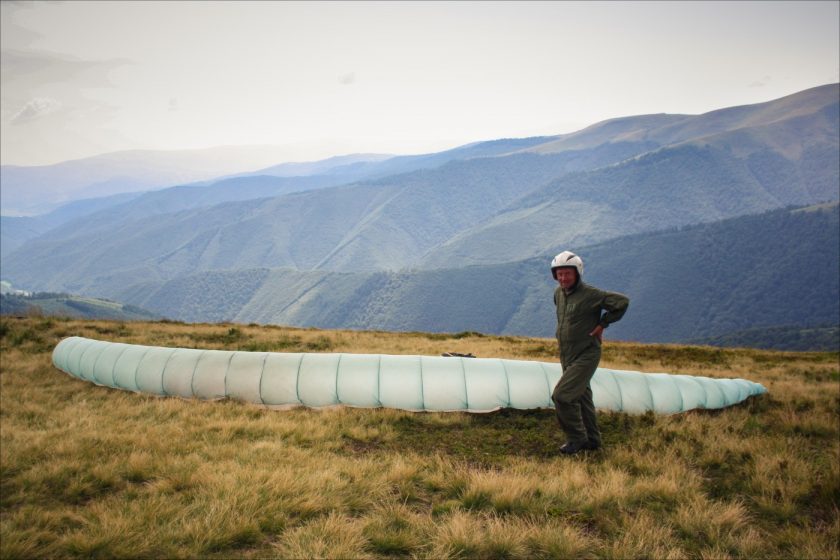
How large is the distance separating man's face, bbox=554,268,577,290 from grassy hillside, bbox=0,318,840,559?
10.2 feet

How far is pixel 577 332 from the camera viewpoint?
8.15m

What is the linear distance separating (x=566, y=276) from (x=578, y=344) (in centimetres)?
125

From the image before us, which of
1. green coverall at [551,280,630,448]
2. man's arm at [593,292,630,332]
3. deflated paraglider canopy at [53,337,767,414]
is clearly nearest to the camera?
man's arm at [593,292,630,332]

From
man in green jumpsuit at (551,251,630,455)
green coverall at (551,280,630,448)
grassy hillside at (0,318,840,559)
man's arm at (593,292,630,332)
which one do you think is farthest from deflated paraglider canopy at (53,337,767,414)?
man's arm at (593,292,630,332)

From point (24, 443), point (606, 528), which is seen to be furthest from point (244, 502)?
point (24, 443)

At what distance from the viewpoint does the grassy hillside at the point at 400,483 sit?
5.20 metres

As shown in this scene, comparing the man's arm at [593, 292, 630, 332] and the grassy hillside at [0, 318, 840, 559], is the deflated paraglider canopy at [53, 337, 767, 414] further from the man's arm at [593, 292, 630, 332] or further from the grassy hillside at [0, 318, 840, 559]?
the man's arm at [593, 292, 630, 332]

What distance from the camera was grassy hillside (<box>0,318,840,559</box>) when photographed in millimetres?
5199

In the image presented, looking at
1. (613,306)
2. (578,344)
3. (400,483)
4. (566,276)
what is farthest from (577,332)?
(400,483)

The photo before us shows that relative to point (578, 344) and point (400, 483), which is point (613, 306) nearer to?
point (578, 344)

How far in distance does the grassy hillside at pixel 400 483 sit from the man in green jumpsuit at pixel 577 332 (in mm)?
907

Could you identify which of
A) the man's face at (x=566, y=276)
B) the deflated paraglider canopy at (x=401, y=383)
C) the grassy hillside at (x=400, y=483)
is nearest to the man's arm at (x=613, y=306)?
the man's face at (x=566, y=276)

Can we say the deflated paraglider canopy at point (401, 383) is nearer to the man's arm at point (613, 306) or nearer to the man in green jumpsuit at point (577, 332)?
the man in green jumpsuit at point (577, 332)

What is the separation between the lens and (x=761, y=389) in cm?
1377
